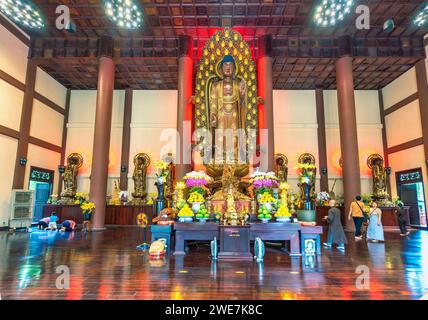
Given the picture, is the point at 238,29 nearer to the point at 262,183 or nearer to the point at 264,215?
the point at 262,183

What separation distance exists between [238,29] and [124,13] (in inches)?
170

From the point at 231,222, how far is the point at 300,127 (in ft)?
34.9

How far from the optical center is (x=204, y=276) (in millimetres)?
3627

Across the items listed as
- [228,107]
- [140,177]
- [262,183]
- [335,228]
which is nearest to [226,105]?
[228,107]

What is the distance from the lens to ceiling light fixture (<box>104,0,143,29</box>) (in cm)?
946

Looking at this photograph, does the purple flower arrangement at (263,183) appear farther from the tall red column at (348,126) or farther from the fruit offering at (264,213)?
the tall red column at (348,126)

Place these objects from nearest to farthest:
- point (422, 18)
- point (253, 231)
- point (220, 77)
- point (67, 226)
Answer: point (253, 231) → point (220, 77) → point (67, 226) → point (422, 18)

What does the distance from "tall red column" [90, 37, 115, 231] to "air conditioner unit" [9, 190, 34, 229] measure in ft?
8.03

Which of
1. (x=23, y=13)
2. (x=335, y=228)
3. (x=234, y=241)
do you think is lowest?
(x=234, y=241)

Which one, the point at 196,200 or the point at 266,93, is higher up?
the point at 266,93

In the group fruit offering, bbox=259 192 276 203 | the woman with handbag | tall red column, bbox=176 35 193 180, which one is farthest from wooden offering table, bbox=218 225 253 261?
tall red column, bbox=176 35 193 180

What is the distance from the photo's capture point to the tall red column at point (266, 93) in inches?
401
